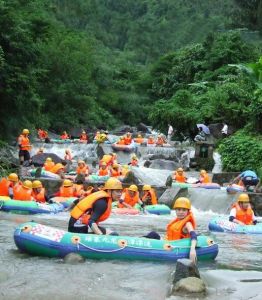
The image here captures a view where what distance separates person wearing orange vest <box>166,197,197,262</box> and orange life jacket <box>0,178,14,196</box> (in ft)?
24.7

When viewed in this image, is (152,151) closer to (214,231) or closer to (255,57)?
(255,57)

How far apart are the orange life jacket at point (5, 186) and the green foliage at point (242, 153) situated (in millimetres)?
9699

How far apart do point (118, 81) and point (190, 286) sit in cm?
5276

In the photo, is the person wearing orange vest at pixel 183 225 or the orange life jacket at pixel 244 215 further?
the orange life jacket at pixel 244 215

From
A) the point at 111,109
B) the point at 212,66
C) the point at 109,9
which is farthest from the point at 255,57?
the point at 109,9

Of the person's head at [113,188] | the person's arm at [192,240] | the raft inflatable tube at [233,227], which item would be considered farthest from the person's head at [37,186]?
the person's arm at [192,240]

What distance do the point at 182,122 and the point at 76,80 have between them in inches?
493

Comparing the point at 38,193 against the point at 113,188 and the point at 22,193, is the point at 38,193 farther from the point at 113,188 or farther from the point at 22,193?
the point at 113,188

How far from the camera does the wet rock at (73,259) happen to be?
873 cm

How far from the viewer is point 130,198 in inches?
624

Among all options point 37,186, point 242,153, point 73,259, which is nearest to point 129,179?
point 37,186

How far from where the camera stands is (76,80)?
1647 inches

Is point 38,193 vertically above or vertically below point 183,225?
below

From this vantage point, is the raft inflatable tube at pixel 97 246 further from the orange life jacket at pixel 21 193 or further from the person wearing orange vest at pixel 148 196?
the person wearing orange vest at pixel 148 196
